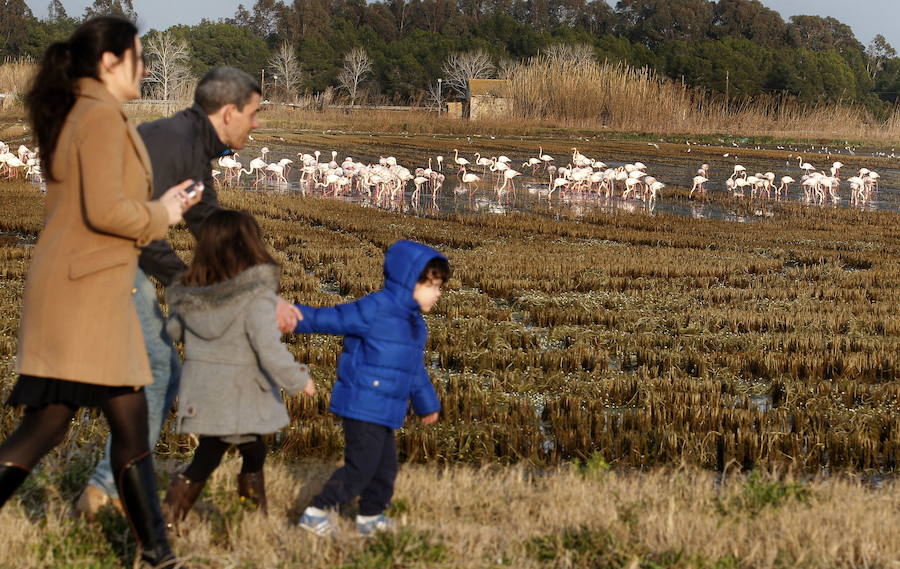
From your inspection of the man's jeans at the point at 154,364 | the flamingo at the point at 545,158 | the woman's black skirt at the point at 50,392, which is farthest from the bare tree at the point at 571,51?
the woman's black skirt at the point at 50,392

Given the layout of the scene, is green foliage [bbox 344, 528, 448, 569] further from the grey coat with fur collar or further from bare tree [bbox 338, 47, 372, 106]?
bare tree [bbox 338, 47, 372, 106]

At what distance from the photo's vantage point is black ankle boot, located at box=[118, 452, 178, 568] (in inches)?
129

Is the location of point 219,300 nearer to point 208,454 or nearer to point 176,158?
point 208,454

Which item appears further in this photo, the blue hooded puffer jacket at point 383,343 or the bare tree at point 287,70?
the bare tree at point 287,70

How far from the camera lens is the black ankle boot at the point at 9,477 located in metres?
3.19

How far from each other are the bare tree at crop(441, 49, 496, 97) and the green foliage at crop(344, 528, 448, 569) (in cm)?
7225

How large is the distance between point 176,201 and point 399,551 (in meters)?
1.31

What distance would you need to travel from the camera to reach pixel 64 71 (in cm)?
323

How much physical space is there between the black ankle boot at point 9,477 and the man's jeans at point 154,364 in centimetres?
40

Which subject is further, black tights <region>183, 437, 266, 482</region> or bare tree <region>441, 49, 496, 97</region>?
bare tree <region>441, 49, 496, 97</region>

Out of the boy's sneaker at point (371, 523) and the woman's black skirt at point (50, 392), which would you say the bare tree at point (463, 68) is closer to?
the boy's sneaker at point (371, 523)

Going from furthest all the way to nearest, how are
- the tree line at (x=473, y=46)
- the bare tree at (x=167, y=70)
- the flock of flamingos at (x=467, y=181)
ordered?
the tree line at (x=473, y=46) → the bare tree at (x=167, y=70) → the flock of flamingos at (x=467, y=181)

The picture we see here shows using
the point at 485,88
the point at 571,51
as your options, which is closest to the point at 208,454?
the point at 485,88

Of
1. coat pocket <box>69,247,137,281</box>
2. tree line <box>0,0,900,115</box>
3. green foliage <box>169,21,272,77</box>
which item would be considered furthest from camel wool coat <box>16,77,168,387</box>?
green foliage <box>169,21,272,77</box>
